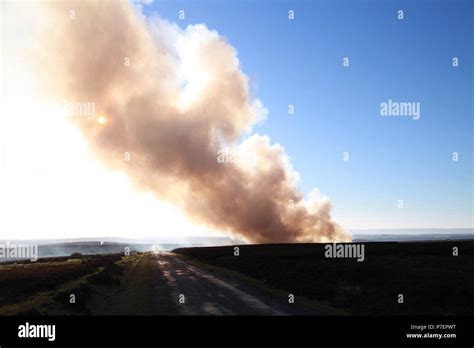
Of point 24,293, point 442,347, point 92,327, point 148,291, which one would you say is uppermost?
point 92,327

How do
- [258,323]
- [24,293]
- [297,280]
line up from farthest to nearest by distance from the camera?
[24,293] → [297,280] → [258,323]

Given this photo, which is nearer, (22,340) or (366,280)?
(22,340)

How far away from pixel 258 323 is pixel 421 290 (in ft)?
55.5

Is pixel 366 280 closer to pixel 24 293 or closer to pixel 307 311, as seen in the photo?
pixel 307 311

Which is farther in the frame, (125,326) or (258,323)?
(258,323)

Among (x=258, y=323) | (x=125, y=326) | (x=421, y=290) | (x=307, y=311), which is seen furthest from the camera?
(x=421, y=290)

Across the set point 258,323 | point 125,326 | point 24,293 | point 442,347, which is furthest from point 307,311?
point 24,293

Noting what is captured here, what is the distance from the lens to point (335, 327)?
10.0m

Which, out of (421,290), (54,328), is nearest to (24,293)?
(54,328)

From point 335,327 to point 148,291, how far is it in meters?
18.2

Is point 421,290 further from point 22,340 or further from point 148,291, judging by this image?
point 22,340

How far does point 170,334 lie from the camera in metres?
10.2

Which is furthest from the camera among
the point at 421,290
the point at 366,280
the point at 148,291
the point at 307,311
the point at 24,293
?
the point at 24,293

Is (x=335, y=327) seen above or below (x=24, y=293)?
above
